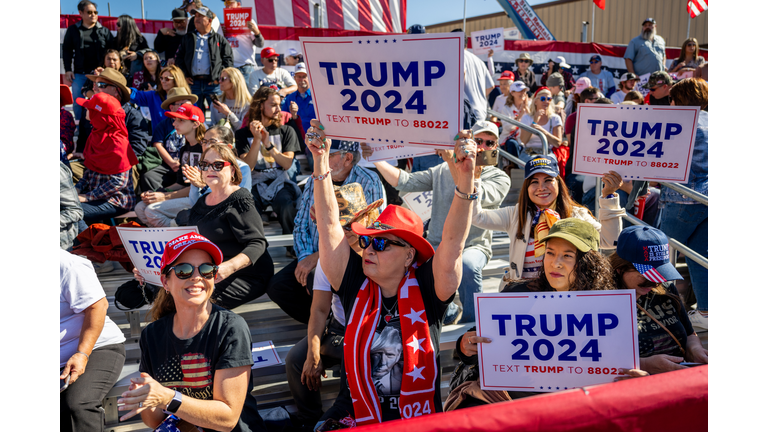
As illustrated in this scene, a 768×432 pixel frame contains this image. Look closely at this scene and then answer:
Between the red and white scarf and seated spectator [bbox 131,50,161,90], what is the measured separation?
604cm

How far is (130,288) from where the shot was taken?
3.83 metres

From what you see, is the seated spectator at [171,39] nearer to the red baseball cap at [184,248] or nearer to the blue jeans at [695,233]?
the red baseball cap at [184,248]

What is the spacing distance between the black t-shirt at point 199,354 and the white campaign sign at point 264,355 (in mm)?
1153

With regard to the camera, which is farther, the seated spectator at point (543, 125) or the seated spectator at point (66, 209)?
the seated spectator at point (543, 125)

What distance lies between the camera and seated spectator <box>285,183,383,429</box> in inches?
122

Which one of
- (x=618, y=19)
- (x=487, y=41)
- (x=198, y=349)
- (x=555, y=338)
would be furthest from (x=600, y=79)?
(x=618, y=19)

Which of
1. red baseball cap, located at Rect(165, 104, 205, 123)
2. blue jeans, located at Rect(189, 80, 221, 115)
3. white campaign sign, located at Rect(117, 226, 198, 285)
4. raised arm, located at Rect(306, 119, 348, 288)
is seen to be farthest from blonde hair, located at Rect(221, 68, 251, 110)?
raised arm, located at Rect(306, 119, 348, 288)

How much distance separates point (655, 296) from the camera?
263 cm

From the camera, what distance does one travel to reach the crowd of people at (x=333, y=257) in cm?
237

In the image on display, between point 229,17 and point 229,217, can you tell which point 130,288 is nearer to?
point 229,217

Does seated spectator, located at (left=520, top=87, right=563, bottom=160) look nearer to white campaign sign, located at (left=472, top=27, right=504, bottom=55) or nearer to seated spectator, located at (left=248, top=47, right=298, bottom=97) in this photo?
seated spectator, located at (left=248, top=47, right=298, bottom=97)

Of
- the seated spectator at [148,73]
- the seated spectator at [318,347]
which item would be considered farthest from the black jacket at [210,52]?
the seated spectator at [318,347]

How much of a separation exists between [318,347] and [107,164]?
11.0 feet

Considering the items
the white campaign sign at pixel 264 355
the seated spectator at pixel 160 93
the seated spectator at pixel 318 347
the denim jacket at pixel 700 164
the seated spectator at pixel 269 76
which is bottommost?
the white campaign sign at pixel 264 355
